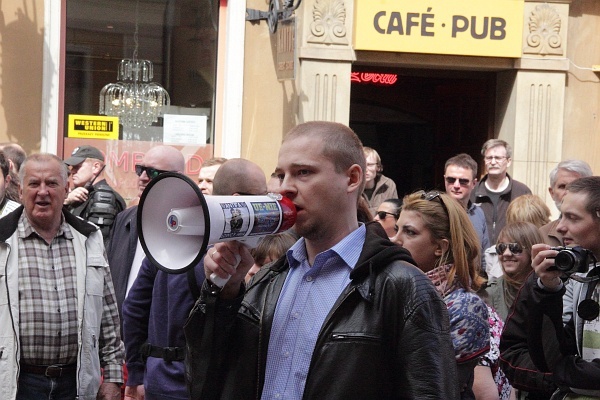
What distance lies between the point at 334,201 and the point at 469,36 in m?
8.91

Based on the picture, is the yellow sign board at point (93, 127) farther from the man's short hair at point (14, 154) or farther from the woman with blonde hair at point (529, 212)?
the woman with blonde hair at point (529, 212)

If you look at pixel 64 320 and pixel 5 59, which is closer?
pixel 64 320

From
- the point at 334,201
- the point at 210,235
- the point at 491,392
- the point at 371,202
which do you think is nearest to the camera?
the point at 210,235

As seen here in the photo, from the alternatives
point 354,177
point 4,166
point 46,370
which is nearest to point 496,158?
point 4,166

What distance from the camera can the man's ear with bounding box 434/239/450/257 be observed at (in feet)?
15.4

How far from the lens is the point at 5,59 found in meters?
10.5

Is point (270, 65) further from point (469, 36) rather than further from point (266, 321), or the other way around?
point (266, 321)

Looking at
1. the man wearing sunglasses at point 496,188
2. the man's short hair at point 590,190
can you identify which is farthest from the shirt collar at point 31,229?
the man wearing sunglasses at point 496,188

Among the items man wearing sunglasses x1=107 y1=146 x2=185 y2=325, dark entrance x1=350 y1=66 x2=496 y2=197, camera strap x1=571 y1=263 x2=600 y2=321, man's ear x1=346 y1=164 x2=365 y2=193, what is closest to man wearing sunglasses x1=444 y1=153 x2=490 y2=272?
man wearing sunglasses x1=107 y1=146 x2=185 y2=325

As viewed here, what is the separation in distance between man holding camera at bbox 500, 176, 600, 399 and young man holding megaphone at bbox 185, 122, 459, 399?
1.43 metres

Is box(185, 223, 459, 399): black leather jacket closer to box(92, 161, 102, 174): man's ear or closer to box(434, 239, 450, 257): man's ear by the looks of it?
box(434, 239, 450, 257): man's ear

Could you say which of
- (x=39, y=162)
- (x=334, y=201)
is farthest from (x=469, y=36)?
(x=334, y=201)

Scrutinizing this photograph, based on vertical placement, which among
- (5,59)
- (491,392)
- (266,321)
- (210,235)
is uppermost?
(5,59)

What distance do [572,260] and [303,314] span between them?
1.68 metres
